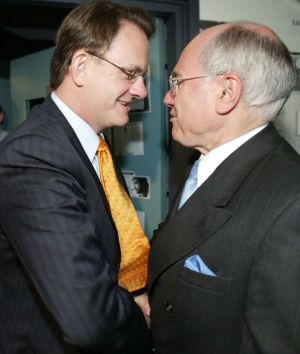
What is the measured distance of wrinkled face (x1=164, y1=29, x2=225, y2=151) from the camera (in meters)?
1.10

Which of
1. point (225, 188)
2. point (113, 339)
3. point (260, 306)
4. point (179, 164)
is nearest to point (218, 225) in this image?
point (225, 188)

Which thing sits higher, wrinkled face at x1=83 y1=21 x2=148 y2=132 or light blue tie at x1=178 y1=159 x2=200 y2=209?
wrinkled face at x1=83 y1=21 x2=148 y2=132

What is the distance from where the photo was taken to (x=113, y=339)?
964 mm

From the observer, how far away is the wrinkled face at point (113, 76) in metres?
1.21

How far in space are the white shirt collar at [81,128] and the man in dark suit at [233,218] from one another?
303 millimetres

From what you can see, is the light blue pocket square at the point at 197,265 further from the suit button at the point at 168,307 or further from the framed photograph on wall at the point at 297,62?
the framed photograph on wall at the point at 297,62

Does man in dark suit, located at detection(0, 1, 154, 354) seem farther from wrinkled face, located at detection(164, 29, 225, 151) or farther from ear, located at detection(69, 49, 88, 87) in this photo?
wrinkled face, located at detection(164, 29, 225, 151)

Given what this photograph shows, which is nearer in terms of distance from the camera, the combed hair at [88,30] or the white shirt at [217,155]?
the white shirt at [217,155]

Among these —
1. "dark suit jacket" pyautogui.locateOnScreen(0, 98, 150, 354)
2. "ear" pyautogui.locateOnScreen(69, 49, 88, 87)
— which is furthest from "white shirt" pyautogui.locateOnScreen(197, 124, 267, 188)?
"ear" pyautogui.locateOnScreen(69, 49, 88, 87)

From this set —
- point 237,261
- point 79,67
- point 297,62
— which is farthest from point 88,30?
point 297,62

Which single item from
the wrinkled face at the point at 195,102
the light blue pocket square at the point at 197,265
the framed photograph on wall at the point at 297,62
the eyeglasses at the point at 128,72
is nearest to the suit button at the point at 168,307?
the light blue pocket square at the point at 197,265

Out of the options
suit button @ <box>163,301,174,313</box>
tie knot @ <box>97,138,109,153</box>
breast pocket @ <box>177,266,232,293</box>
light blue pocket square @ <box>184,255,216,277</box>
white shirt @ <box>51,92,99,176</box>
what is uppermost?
white shirt @ <box>51,92,99,176</box>

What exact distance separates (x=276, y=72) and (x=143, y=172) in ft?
3.67

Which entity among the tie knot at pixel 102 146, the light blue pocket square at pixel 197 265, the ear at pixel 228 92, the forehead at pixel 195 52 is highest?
the forehead at pixel 195 52
